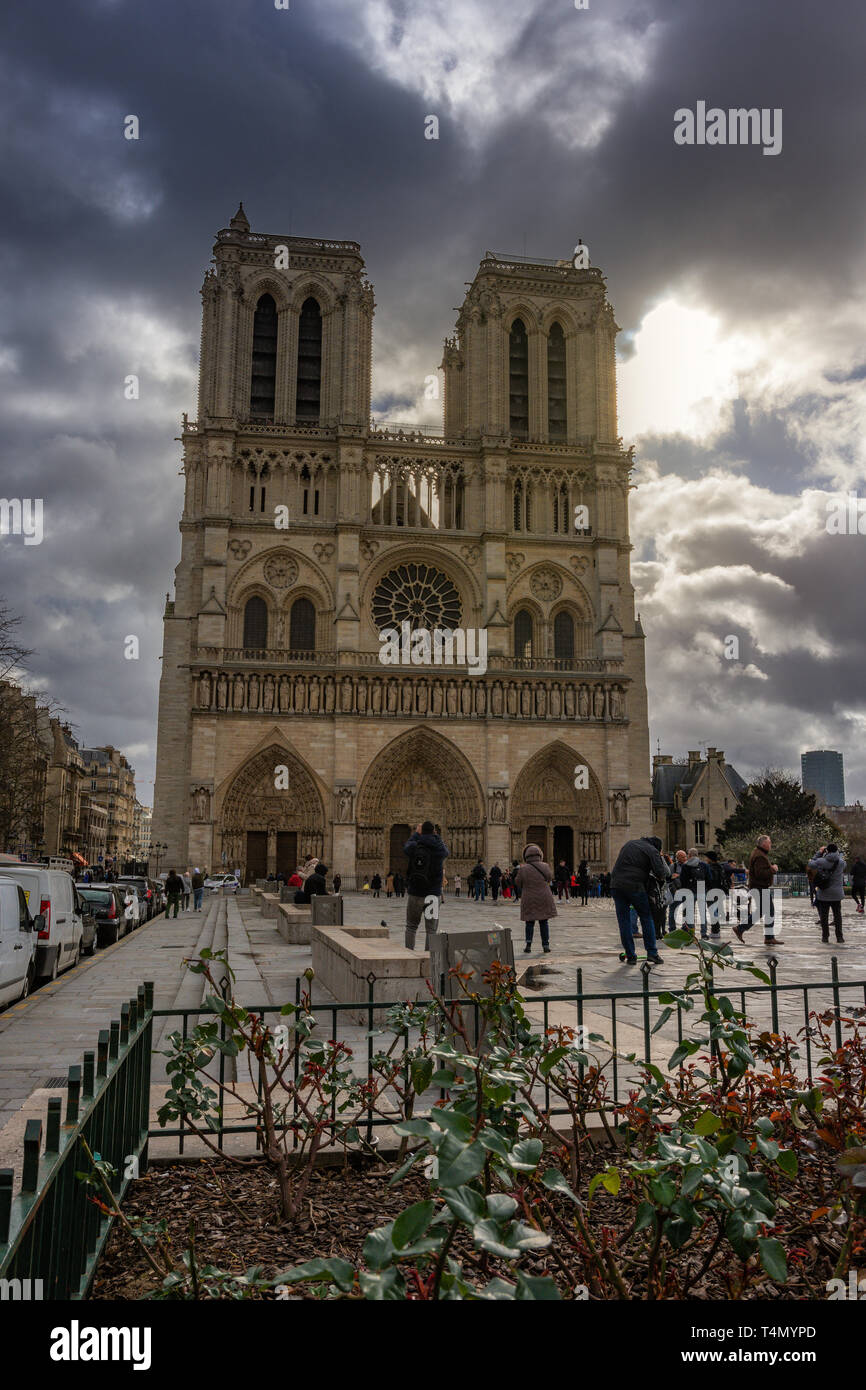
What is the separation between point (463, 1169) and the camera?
1398 mm

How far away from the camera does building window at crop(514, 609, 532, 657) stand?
38.6m

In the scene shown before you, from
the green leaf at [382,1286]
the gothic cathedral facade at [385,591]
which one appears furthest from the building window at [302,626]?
the green leaf at [382,1286]

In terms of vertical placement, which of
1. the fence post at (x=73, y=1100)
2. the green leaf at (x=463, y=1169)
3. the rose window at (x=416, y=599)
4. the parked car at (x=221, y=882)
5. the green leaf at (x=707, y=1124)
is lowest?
the parked car at (x=221, y=882)

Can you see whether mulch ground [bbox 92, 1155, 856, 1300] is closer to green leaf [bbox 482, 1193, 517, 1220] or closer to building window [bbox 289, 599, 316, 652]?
green leaf [bbox 482, 1193, 517, 1220]

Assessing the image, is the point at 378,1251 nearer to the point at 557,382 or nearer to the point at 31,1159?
the point at 31,1159

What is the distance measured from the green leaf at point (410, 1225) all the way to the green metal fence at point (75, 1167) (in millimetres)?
720

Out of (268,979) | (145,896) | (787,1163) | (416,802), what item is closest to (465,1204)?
(787,1163)

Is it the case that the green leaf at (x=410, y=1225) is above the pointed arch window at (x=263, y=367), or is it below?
below

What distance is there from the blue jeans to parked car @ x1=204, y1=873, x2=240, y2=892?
24.2 meters

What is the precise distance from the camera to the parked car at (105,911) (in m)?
16.5

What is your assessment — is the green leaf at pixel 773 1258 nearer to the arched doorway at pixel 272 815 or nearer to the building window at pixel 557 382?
the arched doorway at pixel 272 815

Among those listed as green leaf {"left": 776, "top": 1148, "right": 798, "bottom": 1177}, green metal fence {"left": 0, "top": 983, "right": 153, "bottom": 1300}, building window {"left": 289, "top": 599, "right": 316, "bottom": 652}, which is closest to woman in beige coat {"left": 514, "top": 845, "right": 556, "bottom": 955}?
green metal fence {"left": 0, "top": 983, "right": 153, "bottom": 1300}

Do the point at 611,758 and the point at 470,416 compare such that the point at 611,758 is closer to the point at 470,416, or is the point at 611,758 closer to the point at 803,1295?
the point at 470,416
